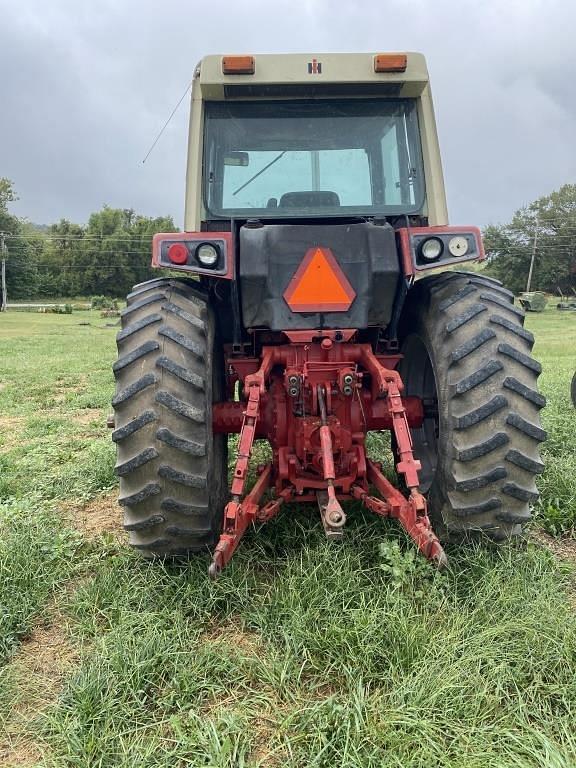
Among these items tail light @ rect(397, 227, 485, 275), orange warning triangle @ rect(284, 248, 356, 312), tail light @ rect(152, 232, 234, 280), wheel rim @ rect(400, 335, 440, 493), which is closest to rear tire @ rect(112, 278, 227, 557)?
tail light @ rect(152, 232, 234, 280)

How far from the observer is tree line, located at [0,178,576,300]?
50469 millimetres

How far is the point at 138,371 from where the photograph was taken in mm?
2752

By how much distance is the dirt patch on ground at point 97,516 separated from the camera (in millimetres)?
3650

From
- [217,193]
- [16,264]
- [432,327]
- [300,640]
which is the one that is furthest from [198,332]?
[16,264]

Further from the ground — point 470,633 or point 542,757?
point 470,633

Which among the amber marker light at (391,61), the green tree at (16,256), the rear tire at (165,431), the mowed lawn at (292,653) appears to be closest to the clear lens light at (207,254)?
the rear tire at (165,431)

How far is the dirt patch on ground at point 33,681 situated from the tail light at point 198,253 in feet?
5.63

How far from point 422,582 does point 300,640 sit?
2.04ft

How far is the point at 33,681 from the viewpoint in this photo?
230 cm

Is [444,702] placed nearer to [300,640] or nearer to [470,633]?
[470,633]

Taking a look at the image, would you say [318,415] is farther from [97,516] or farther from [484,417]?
[97,516]

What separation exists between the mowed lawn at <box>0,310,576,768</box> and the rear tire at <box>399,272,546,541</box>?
0.22m

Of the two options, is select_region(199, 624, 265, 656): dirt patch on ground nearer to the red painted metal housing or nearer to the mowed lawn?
the mowed lawn

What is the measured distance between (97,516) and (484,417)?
8.28 ft
